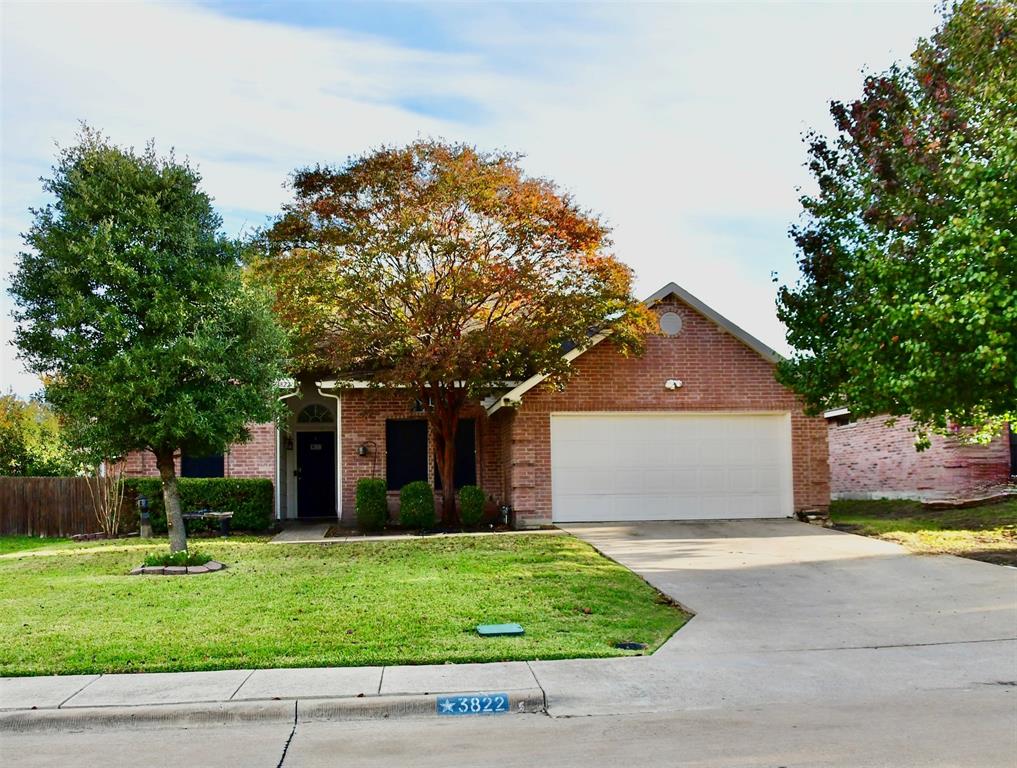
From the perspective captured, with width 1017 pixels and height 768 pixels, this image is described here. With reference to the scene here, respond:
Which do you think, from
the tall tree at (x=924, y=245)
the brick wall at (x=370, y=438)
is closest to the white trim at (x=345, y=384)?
the brick wall at (x=370, y=438)

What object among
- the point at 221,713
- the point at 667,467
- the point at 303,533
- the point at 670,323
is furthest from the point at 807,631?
the point at 303,533

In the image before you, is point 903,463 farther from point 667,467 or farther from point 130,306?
point 130,306

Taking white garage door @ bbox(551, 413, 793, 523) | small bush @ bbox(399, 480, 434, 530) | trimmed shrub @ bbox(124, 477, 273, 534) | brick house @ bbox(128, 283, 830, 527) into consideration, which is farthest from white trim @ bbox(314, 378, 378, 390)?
white garage door @ bbox(551, 413, 793, 523)

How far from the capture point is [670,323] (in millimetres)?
19250

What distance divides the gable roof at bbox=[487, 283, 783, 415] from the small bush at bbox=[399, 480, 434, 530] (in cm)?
236

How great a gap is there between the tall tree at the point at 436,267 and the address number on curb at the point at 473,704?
9664mm

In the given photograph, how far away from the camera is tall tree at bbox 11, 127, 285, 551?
496 inches

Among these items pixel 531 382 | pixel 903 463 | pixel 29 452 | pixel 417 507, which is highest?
pixel 531 382

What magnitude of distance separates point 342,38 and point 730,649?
858cm

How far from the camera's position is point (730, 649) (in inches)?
340

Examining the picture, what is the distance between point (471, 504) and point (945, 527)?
880 centimetres

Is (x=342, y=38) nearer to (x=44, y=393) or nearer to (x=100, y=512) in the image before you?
(x=44, y=393)

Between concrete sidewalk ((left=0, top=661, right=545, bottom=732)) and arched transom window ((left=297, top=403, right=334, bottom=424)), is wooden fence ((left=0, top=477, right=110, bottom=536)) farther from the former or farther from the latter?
concrete sidewalk ((left=0, top=661, right=545, bottom=732))

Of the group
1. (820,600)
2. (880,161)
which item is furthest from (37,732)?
(880,161)
